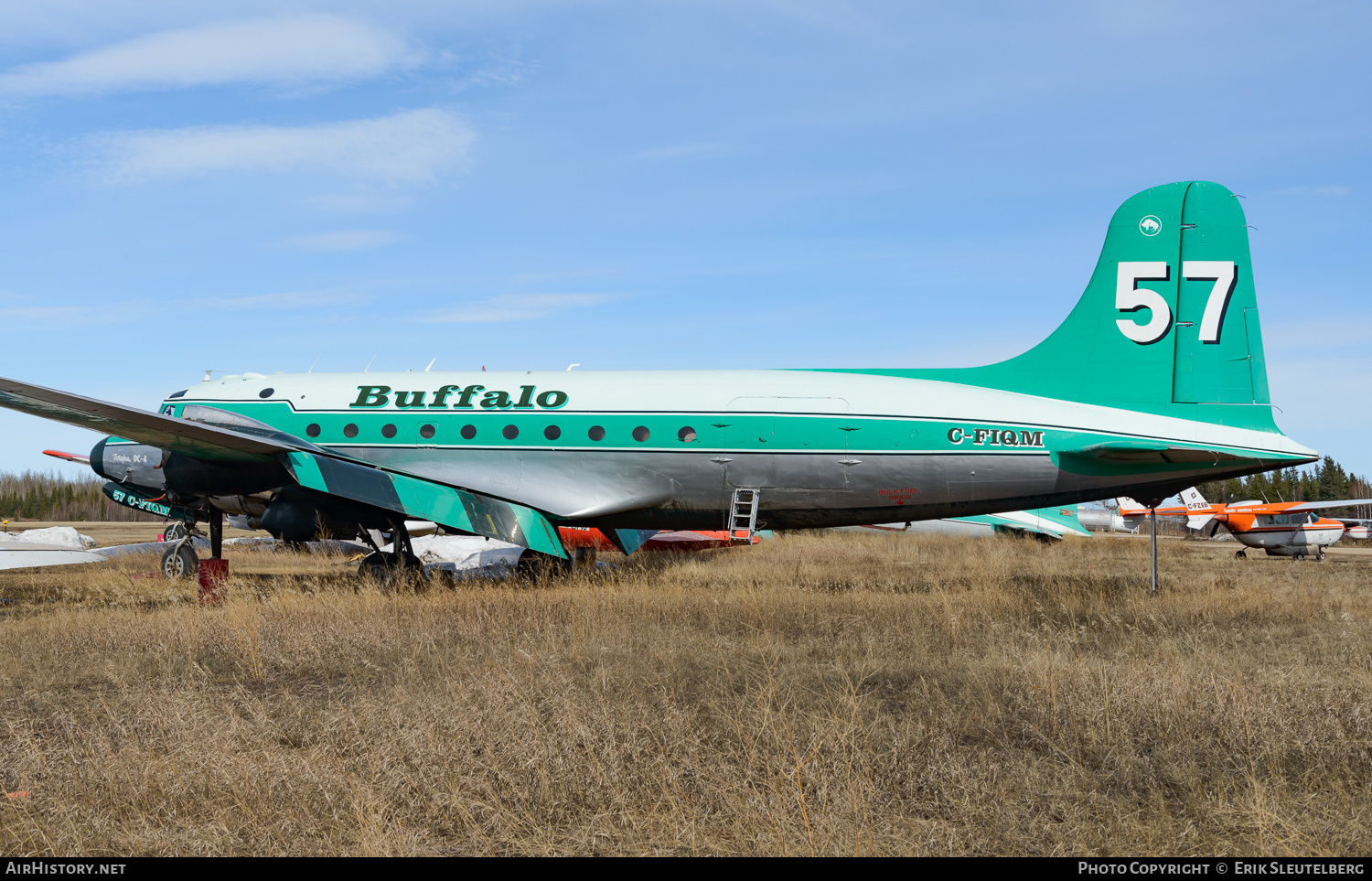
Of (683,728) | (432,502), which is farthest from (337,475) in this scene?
(683,728)

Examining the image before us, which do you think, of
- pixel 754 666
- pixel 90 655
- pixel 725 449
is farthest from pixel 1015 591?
pixel 90 655

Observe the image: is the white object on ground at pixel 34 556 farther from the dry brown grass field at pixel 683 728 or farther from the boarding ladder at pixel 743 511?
the boarding ladder at pixel 743 511

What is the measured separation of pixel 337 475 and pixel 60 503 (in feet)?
413

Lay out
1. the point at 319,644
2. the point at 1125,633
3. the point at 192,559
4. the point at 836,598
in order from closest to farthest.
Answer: the point at 319,644, the point at 1125,633, the point at 836,598, the point at 192,559

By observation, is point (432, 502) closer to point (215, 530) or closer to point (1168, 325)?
point (215, 530)

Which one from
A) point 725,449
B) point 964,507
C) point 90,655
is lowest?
point 90,655

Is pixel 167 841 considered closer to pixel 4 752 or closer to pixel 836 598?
pixel 4 752

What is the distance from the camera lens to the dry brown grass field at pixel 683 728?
14.8 ft

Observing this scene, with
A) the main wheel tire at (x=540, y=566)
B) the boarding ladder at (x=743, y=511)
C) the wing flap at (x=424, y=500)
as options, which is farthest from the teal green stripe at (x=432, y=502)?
the boarding ladder at (x=743, y=511)

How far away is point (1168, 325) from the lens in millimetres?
14273

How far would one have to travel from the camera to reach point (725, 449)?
15.0 meters

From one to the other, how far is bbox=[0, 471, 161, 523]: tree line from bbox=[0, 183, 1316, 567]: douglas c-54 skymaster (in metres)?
113

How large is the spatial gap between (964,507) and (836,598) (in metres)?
2.72

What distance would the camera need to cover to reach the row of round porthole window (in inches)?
601
